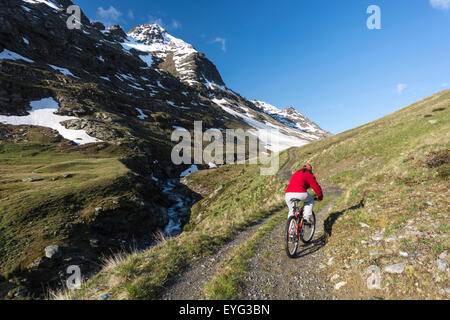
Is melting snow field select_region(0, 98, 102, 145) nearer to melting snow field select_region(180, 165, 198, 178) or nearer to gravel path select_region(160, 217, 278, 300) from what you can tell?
melting snow field select_region(180, 165, 198, 178)

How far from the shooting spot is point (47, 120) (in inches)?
2766

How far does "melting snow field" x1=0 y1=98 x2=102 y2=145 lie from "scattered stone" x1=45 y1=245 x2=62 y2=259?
54.4 meters

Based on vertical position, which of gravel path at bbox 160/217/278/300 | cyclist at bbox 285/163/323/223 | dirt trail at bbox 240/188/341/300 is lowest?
gravel path at bbox 160/217/278/300

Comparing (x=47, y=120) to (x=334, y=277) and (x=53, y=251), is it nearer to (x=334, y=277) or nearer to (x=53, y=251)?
A: (x=53, y=251)

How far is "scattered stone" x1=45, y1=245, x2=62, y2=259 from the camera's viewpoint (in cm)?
1827

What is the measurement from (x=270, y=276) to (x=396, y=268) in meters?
3.93

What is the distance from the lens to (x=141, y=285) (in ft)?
21.0

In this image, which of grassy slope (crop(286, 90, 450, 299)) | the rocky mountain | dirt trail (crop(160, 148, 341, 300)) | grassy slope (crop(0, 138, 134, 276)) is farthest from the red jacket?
grassy slope (crop(0, 138, 134, 276))

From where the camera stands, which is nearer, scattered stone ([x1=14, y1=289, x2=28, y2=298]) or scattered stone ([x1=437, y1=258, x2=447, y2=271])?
scattered stone ([x1=437, y1=258, x2=447, y2=271])

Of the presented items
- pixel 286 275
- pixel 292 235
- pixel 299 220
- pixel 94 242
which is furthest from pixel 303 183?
pixel 94 242
